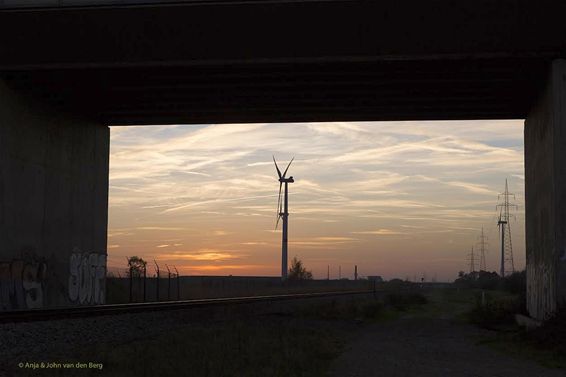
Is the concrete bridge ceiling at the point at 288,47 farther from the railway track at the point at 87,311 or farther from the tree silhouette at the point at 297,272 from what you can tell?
the tree silhouette at the point at 297,272

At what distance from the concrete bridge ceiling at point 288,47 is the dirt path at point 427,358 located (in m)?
10.3

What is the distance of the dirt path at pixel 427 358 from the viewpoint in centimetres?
1783

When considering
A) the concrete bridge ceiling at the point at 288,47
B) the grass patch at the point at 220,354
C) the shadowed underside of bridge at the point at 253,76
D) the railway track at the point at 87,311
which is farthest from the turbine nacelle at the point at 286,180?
the grass patch at the point at 220,354

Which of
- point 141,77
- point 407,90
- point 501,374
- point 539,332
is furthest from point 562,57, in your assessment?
point 141,77

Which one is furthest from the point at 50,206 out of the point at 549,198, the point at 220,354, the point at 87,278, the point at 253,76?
the point at 549,198

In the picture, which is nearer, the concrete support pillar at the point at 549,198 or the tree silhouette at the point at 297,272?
the concrete support pillar at the point at 549,198

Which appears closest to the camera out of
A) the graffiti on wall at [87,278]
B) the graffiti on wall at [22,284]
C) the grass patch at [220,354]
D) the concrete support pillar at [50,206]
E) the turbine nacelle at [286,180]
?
the grass patch at [220,354]

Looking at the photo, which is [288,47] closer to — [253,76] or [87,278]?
[253,76]

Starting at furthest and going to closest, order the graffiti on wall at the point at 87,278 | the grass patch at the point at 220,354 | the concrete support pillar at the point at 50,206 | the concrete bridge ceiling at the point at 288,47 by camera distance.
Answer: the graffiti on wall at the point at 87,278, the concrete support pillar at the point at 50,206, the concrete bridge ceiling at the point at 288,47, the grass patch at the point at 220,354

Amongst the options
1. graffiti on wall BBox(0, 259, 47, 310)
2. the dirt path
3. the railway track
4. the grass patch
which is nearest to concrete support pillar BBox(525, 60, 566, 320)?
the dirt path

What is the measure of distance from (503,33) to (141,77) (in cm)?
1399

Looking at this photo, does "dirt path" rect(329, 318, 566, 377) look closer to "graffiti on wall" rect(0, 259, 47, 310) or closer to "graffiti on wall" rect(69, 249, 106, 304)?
"graffiti on wall" rect(0, 259, 47, 310)

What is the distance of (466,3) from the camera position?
24.8 meters

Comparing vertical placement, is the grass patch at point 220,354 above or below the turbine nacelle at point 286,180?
below
